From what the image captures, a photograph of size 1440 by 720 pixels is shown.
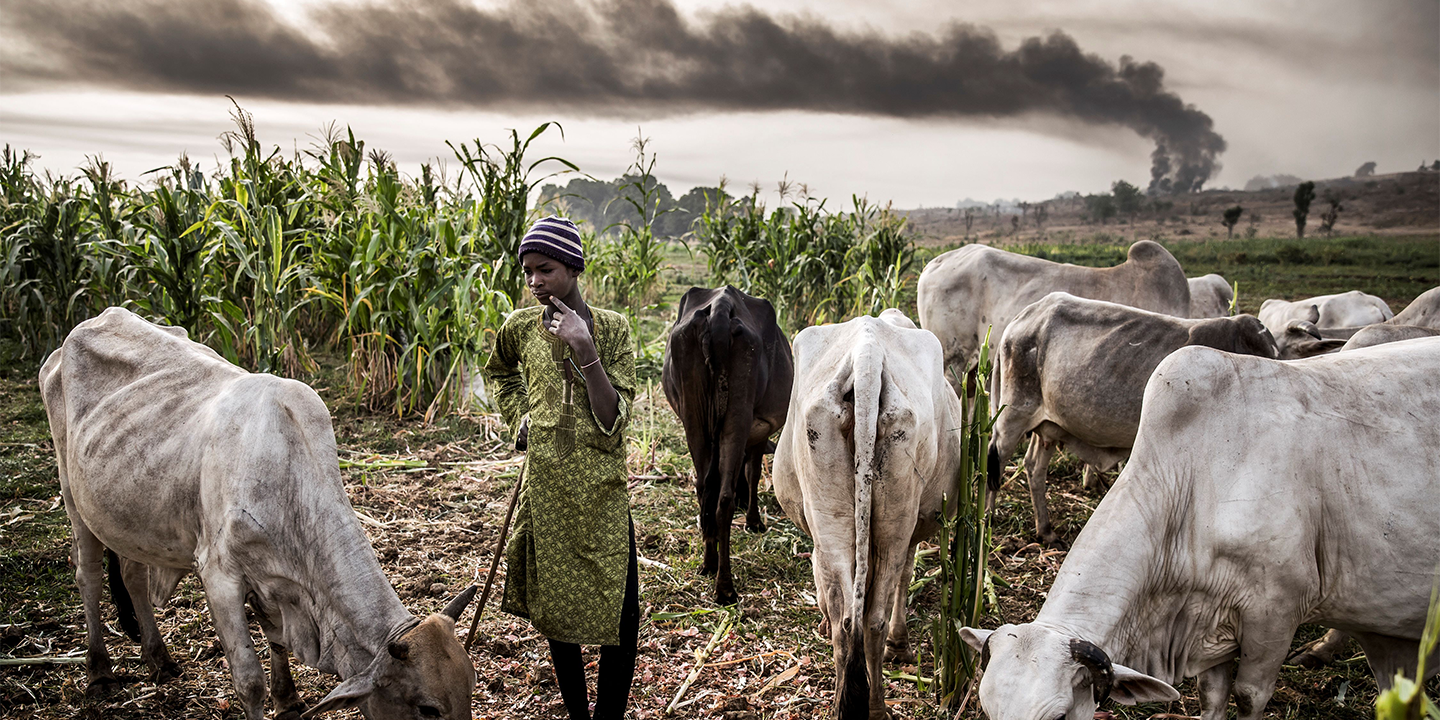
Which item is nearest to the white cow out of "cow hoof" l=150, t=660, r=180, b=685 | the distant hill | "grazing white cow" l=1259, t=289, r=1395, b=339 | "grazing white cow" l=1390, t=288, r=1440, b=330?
"grazing white cow" l=1390, t=288, r=1440, b=330

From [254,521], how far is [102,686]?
5.84ft

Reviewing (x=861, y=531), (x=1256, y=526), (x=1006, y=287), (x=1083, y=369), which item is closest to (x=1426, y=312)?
(x=1083, y=369)

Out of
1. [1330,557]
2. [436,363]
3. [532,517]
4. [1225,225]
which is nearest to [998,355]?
[1330,557]

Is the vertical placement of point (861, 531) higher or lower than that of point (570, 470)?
lower

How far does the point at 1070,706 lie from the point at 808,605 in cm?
227

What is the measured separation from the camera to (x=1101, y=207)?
51906 millimetres

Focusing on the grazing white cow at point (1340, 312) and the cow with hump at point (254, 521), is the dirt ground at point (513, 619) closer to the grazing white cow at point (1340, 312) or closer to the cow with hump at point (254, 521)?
the cow with hump at point (254, 521)

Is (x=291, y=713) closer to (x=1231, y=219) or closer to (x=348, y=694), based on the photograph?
(x=348, y=694)

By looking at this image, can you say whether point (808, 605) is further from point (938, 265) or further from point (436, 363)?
point (938, 265)

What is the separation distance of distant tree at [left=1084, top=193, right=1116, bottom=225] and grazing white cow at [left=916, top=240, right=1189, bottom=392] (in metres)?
49.5

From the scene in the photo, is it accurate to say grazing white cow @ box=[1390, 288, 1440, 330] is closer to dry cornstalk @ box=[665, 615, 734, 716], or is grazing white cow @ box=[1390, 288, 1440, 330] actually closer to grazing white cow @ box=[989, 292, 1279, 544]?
grazing white cow @ box=[989, 292, 1279, 544]

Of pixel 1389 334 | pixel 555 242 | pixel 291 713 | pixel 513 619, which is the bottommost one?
pixel 513 619

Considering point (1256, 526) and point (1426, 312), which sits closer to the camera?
point (1256, 526)

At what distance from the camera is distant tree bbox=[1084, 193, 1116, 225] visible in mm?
51438
